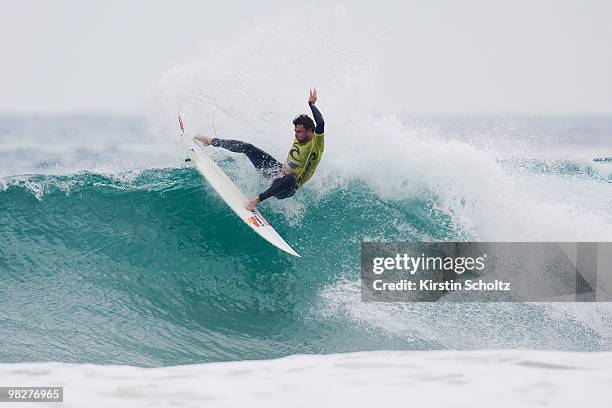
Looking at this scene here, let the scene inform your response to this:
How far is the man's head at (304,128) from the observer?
304 inches

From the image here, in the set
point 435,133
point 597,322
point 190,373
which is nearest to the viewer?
point 190,373

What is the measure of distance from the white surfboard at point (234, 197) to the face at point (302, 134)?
3.61 feet

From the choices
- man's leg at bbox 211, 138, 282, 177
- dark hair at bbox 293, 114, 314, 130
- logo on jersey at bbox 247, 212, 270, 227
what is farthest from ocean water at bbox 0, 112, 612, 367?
dark hair at bbox 293, 114, 314, 130

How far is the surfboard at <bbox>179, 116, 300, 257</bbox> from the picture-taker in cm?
A: 768

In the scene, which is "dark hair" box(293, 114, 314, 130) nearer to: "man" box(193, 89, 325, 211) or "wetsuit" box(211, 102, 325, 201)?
"man" box(193, 89, 325, 211)

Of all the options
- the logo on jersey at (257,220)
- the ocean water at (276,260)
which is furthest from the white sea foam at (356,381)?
the logo on jersey at (257,220)

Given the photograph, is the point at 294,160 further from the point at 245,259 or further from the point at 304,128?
the point at 245,259

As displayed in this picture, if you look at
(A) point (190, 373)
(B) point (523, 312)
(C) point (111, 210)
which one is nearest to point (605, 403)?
(A) point (190, 373)

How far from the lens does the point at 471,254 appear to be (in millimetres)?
7711

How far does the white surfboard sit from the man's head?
110 cm

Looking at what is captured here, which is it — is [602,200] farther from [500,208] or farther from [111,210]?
[111,210]

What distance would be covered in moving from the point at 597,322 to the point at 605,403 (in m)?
3.34

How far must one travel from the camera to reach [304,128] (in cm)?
775

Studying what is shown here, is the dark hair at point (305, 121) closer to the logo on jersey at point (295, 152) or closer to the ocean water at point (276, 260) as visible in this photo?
the logo on jersey at point (295, 152)
